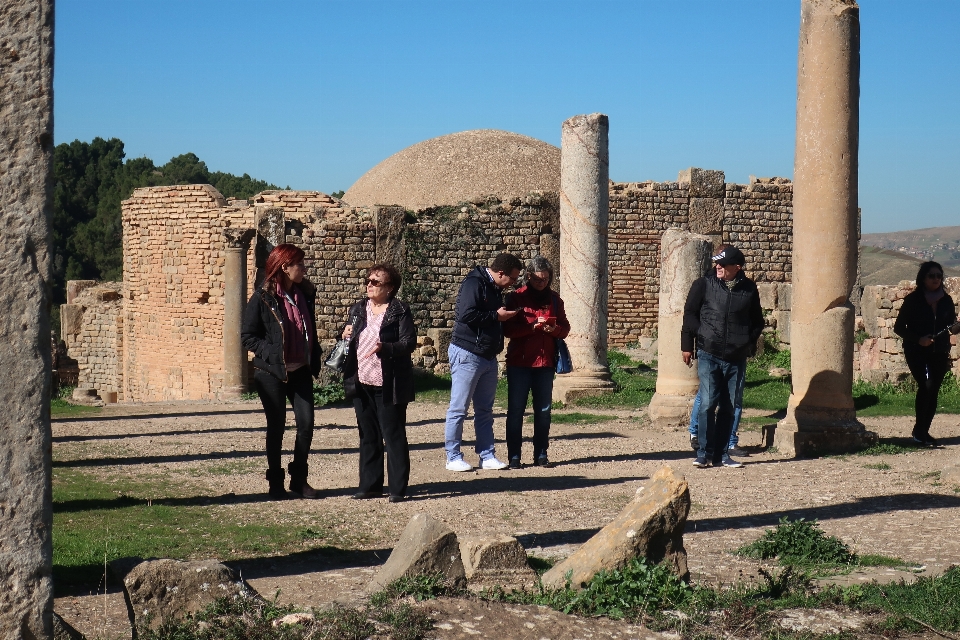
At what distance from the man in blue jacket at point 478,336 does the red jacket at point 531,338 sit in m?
0.24

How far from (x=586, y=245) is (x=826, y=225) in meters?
4.82

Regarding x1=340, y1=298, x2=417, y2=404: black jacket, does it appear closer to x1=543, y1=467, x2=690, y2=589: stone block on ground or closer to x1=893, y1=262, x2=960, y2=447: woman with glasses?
x1=543, y1=467, x2=690, y2=589: stone block on ground

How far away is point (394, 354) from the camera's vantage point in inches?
284

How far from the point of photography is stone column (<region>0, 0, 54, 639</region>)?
354 centimetres

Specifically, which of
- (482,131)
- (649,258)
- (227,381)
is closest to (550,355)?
(227,381)

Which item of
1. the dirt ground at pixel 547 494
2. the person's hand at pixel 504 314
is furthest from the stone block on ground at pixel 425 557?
the person's hand at pixel 504 314

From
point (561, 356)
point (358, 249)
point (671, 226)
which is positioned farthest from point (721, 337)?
point (671, 226)

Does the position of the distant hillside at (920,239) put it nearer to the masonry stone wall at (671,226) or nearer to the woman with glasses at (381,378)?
the masonry stone wall at (671,226)

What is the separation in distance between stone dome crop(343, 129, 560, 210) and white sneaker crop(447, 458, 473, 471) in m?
16.1

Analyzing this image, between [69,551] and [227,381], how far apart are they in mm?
11431

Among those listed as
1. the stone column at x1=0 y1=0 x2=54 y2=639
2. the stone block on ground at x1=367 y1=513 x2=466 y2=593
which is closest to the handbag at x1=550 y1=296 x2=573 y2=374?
the stone block on ground at x1=367 y1=513 x2=466 y2=593

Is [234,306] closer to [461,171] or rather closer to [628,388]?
[628,388]

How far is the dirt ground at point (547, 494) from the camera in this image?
544 centimetres

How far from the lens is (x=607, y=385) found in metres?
13.6
